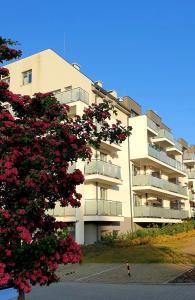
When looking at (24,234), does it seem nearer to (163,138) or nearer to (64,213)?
(64,213)

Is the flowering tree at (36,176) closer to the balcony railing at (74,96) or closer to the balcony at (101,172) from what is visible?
the balcony at (101,172)

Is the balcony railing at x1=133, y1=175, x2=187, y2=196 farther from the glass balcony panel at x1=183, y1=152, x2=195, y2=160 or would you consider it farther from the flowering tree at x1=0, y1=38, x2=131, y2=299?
the flowering tree at x1=0, y1=38, x2=131, y2=299

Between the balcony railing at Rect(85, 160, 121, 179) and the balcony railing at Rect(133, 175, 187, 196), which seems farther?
the balcony railing at Rect(133, 175, 187, 196)

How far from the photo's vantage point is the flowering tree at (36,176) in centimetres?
692

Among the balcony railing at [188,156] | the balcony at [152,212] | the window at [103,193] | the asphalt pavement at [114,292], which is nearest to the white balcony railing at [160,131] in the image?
the balcony at [152,212]

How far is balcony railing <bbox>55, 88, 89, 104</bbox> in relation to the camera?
30172 millimetres

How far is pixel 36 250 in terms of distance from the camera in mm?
6902

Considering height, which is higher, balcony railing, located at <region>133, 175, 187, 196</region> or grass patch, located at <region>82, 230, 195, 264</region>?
balcony railing, located at <region>133, 175, 187, 196</region>

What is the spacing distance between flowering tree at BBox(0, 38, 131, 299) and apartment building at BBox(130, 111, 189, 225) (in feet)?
96.3

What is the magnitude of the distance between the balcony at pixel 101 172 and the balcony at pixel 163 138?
12773 millimetres

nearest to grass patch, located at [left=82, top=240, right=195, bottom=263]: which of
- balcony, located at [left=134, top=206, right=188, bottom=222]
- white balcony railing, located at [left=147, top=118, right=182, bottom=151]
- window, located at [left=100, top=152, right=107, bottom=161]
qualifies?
window, located at [left=100, top=152, right=107, bottom=161]

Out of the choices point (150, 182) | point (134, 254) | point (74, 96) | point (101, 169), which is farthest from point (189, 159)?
point (134, 254)

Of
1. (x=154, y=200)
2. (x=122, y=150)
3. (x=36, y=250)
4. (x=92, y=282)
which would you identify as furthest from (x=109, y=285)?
(x=154, y=200)

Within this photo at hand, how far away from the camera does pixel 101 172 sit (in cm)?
3031
